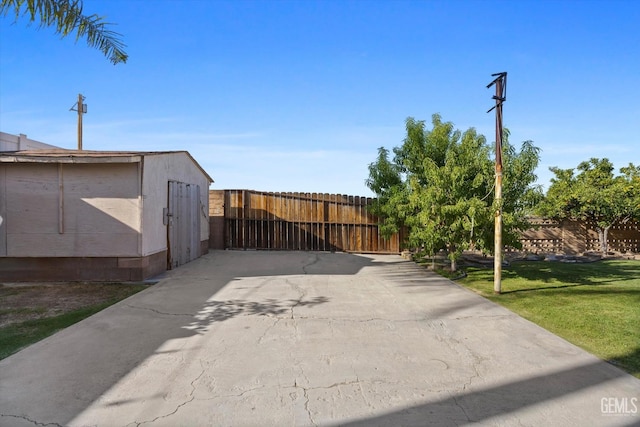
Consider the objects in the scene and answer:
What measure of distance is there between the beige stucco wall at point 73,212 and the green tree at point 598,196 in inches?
572

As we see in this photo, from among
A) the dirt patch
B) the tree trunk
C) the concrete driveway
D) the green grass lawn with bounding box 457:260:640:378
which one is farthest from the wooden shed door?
the tree trunk

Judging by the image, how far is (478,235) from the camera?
8672mm

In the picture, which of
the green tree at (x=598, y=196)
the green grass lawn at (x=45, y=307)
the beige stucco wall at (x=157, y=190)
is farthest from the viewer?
the green tree at (x=598, y=196)

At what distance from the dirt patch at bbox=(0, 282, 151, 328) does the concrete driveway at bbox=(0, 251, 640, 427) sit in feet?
2.69

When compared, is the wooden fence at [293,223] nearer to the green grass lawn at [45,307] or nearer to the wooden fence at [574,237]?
the wooden fence at [574,237]

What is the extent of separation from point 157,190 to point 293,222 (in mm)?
6879

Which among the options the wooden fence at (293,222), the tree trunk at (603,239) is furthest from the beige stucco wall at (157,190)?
the tree trunk at (603,239)

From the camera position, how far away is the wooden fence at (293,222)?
50.8 ft

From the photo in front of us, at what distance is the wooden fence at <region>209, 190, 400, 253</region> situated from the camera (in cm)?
1548

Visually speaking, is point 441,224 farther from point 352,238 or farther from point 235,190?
point 235,190

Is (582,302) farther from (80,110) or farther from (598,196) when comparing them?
(80,110)

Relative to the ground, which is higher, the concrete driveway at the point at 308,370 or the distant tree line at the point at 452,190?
the distant tree line at the point at 452,190

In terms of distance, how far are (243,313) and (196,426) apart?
3.15 meters

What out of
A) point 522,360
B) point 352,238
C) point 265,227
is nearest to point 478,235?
point 522,360
